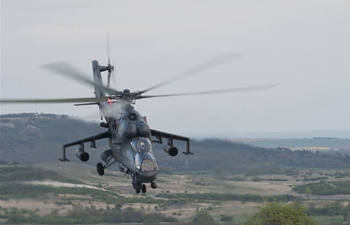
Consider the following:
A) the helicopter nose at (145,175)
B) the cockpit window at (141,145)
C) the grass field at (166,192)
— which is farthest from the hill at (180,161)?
the helicopter nose at (145,175)

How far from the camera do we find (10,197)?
161ft

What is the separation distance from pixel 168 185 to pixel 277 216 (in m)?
15.7

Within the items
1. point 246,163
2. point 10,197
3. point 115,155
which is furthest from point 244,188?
point 115,155

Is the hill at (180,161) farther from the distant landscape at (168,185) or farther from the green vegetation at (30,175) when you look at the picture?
the green vegetation at (30,175)

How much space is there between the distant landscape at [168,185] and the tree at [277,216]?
0.69 m

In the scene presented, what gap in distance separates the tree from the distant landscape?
0.69 m

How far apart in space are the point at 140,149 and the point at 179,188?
39.3 m

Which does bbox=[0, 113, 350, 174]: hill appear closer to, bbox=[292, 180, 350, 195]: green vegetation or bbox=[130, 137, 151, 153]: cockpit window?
bbox=[130, 137, 151, 153]: cockpit window

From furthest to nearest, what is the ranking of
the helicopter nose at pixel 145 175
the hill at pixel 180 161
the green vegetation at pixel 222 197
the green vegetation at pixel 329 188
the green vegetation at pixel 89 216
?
the green vegetation at pixel 329 188, the green vegetation at pixel 222 197, the green vegetation at pixel 89 216, the hill at pixel 180 161, the helicopter nose at pixel 145 175

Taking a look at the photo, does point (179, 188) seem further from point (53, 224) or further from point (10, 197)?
point (10, 197)

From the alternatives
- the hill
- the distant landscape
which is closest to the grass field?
the distant landscape

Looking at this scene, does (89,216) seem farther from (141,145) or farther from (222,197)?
(141,145)

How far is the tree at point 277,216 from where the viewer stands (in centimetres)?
6219

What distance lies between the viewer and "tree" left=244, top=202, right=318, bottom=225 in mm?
62188
